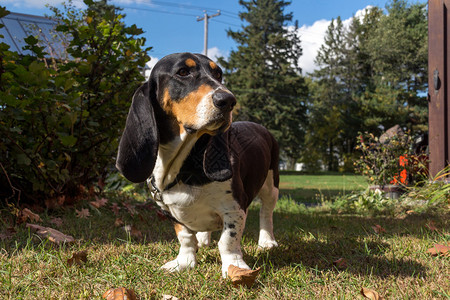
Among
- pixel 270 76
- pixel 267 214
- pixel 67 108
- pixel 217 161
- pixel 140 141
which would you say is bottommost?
pixel 267 214

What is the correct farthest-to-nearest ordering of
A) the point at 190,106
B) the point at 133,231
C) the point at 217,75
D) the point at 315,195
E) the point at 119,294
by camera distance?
the point at 315,195 → the point at 133,231 → the point at 217,75 → the point at 190,106 → the point at 119,294

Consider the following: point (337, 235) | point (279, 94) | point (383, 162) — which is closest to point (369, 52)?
point (279, 94)

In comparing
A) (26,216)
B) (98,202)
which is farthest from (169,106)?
(98,202)

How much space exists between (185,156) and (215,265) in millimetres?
831

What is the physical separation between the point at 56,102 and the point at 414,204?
5.22 metres

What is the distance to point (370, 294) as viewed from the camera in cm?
209

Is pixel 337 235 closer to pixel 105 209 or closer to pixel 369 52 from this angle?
pixel 105 209

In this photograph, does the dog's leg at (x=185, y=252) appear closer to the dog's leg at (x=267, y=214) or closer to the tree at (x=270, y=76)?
the dog's leg at (x=267, y=214)

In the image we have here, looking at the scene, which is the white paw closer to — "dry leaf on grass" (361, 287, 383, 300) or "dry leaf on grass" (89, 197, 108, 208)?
"dry leaf on grass" (361, 287, 383, 300)

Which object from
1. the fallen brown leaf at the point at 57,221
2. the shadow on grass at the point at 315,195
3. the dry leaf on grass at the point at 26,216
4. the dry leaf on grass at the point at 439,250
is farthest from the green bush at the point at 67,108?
the shadow on grass at the point at 315,195

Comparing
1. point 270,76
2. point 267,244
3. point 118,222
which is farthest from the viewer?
point 270,76

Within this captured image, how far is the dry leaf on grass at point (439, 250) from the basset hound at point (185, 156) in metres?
1.52

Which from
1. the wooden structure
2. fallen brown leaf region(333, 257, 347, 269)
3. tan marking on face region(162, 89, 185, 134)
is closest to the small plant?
the wooden structure

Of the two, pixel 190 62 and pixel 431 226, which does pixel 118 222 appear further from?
pixel 431 226
